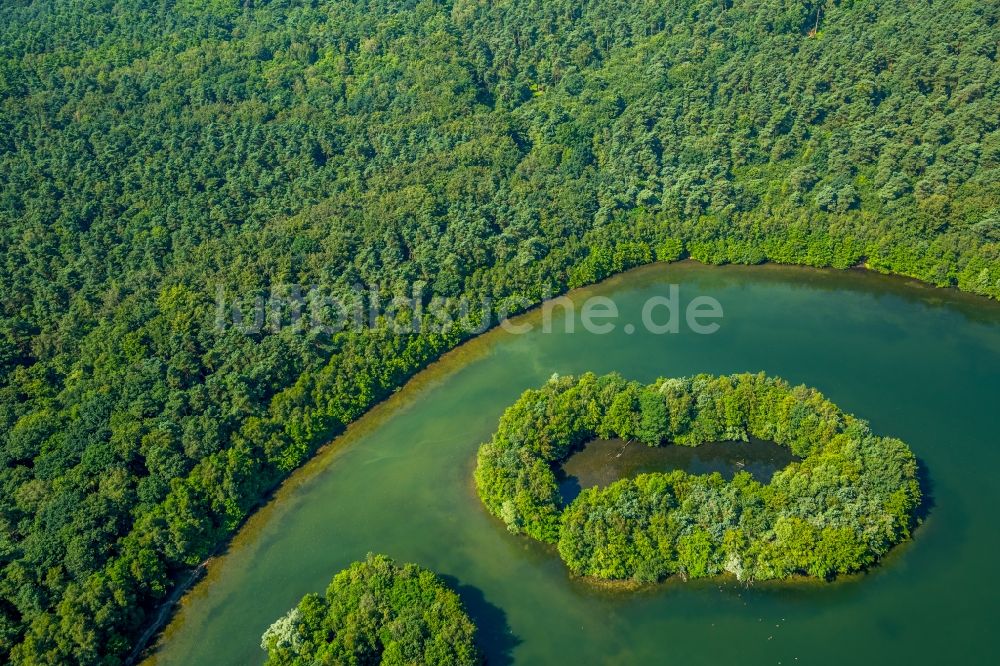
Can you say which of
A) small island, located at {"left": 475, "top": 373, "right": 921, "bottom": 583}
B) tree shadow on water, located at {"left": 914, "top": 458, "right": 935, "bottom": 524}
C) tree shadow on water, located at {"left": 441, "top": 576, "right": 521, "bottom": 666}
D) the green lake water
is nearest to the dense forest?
the green lake water

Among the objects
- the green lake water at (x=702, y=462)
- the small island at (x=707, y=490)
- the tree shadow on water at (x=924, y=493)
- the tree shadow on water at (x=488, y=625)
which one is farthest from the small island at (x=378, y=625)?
the tree shadow on water at (x=924, y=493)

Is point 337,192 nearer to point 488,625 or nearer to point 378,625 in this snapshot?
point 488,625

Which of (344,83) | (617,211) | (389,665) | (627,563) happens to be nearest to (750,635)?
(627,563)

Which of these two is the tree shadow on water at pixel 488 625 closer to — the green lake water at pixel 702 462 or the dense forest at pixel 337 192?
the green lake water at pixel 702 462

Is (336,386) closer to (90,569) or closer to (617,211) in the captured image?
(90,569)

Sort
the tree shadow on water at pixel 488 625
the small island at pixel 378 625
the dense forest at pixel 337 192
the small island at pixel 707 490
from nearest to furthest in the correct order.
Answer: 1. the small island at pixel 378 625
2. the tree shadow on water at pixel 488 625
3. the small island at pixel 707 490
4. the dense forest at pixel 337 192

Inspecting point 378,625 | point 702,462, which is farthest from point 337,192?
point 378,625
